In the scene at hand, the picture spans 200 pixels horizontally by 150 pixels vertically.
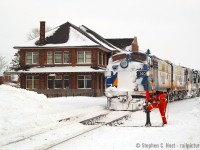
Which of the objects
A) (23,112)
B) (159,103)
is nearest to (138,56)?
(159,103)

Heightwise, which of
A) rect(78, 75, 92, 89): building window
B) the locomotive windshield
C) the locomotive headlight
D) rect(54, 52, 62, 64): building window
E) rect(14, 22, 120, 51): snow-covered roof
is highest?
rect(14, 22, 120, 51): snow-covered roof

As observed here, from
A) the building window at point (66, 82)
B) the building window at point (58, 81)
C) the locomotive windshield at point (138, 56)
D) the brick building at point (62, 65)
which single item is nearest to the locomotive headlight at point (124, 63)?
the locomotive windshield at point (138, 56)

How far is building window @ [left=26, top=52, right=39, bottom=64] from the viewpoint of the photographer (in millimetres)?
45653

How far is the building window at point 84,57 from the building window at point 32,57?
5647 mm

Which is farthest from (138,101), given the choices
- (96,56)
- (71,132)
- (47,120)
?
(96,56)

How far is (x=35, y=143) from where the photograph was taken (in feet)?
32.7

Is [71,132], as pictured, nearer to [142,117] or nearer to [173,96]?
[142,117]

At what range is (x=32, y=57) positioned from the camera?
45.8 m

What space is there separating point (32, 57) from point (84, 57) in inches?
270

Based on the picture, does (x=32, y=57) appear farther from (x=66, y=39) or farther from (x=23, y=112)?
(x=23, y=112)

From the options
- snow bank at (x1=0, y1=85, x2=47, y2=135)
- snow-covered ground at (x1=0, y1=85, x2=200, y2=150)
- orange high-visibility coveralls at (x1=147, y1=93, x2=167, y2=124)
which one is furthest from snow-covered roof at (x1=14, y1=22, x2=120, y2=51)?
orange high-visibility coveralls at (x1=147, y1=93, x2=167, y2=124)

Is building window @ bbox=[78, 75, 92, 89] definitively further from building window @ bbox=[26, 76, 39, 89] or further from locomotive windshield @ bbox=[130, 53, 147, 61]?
locomotive windshield @ bbox=[130, 53, 147, 61]

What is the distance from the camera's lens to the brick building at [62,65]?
142 ft

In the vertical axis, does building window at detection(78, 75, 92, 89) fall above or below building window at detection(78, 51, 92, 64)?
below
